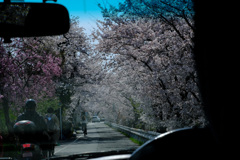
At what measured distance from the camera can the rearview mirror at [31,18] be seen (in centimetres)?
299

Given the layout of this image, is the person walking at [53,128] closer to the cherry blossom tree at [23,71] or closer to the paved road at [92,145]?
the paved road at [92,145]

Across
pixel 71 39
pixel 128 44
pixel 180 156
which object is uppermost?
pixel 71 39

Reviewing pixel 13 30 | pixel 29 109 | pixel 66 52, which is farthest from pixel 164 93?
pixel 66 52

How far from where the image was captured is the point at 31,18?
3.03 metres

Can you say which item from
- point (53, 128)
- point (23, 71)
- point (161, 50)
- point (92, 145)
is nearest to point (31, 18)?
point (53, 128)

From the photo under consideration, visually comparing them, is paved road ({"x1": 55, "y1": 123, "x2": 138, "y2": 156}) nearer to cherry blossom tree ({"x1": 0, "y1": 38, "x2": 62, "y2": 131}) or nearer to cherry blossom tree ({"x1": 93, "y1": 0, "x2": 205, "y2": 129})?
cherry blossom tree ({"x1": 93, "y1": 0, "x2": 205, "y2": 129})

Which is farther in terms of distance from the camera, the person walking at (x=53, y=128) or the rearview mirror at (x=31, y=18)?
the person walking at (x=53, y=128)

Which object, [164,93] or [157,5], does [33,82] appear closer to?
[164,93]

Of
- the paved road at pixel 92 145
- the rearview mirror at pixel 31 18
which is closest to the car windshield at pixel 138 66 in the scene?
the paved road at pixel 92 145

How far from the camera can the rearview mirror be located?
9.82 ft

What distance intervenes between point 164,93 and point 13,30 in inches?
587

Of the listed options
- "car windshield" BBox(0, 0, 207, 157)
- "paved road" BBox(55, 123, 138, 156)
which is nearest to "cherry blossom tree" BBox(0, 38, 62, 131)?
"car windshield" BBox(0, 0, 207, 157)

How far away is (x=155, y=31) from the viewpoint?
19.8 meters

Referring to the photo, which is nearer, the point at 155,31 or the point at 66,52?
the point at 155,31
